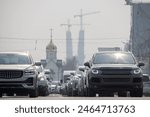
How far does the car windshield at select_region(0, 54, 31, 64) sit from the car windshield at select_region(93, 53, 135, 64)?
243 centimetres

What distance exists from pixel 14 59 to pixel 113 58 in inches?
138

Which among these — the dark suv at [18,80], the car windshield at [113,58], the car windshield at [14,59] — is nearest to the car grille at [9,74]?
the dark suv at [18,80]

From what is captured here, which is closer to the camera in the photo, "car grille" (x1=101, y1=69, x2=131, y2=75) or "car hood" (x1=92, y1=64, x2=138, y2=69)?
"car grille" (x1=101, y1=69, x2=131, y2=75)

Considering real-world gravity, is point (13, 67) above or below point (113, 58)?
below

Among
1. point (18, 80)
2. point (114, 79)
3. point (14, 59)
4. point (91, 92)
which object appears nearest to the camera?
point (18, 80)

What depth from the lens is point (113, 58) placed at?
1011 inches

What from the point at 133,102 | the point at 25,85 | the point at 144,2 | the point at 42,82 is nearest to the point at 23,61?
the point at 25,85

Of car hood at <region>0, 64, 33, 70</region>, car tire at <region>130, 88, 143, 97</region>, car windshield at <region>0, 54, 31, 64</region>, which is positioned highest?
car windshield at <region>0, 54, 31, 64</region>

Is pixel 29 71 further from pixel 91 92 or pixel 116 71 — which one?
pixel 116 71

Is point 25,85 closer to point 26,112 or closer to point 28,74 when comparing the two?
point 28,74

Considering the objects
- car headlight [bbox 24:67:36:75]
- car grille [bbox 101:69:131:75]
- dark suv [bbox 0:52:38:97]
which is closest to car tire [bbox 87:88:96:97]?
car grille [bbox 101:69:131:75]

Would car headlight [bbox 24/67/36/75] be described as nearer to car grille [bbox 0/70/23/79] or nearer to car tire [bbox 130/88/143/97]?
car grille [bbox 0/70/23/79]

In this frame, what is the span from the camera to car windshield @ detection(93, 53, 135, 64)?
83.5 feet

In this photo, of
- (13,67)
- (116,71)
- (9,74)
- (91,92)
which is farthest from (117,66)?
(9,74)
